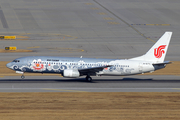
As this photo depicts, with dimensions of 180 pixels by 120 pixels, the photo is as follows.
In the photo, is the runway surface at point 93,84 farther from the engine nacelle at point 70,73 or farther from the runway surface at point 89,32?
the engine nacelle at point 70,73

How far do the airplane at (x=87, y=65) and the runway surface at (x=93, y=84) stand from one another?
75.2 inches

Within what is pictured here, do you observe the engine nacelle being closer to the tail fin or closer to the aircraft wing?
the aircraft wing

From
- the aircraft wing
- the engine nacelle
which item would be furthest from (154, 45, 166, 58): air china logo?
the engine nacelle

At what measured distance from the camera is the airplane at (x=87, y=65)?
60344 mm

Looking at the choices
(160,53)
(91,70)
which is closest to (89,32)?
(160,53)

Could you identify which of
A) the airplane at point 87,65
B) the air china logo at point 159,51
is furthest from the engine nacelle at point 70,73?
the air china logo at point 159,51

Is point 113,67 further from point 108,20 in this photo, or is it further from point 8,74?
point 108,20

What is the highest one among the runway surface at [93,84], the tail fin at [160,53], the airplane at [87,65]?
the tail fin at [160,53]

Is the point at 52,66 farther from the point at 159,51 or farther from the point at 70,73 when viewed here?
the point at 159,51

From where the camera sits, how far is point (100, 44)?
103625 mm

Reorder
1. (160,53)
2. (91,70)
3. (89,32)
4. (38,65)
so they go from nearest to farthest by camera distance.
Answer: (38,65), (91,70), (160,53), (89,32)

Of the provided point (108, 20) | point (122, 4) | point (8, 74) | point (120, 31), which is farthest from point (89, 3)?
point (8, 74)

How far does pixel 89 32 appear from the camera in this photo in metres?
119

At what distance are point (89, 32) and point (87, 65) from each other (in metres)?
58.5
